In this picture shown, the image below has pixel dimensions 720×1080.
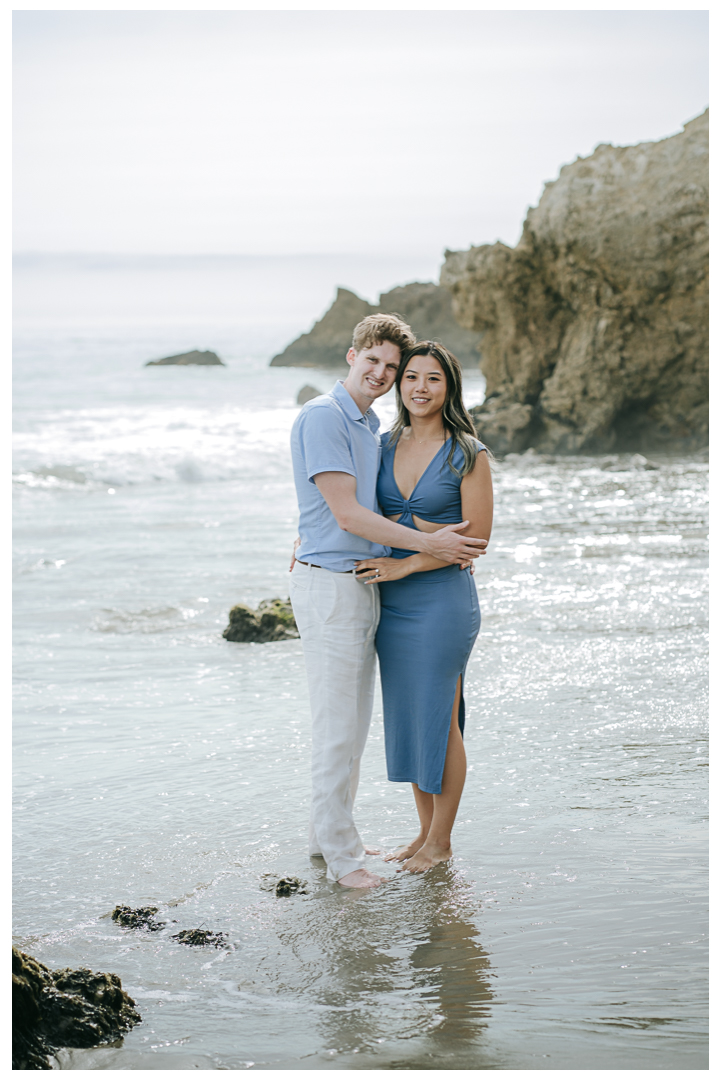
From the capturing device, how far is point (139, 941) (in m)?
3.32

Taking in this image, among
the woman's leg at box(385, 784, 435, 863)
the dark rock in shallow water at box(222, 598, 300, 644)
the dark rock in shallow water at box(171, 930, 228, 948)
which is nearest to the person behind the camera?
the dark rock in shallow water at box(171, 930, 228, 948)

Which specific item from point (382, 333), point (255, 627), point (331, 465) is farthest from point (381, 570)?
point (255, 627)

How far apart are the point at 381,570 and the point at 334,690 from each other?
493mm

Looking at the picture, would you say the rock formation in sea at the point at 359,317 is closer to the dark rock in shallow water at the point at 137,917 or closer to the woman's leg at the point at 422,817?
the woman's leg at the point at 422,817

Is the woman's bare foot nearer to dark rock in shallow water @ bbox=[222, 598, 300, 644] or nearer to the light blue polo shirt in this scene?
the light blue polo shirt

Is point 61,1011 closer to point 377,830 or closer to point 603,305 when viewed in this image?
point 377,830

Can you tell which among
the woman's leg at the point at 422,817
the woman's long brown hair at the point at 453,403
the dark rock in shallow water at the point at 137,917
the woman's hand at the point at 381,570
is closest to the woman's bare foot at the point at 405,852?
the woman's leg at the point at 422,817

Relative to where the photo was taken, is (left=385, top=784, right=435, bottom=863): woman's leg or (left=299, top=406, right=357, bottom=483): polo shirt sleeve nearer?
(left=299, top=406, right=357, bottom=483): polo shirt sleeve

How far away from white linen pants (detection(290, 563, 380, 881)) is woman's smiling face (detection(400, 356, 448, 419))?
0.73 meters

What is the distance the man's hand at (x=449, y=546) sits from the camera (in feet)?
12.5

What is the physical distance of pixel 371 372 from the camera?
3.87 m

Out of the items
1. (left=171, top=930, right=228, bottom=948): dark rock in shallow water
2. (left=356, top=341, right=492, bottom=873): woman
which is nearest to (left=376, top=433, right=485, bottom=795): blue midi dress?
(left=356, top=341, right=492, bottom=873): woman

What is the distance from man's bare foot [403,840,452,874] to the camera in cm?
383
